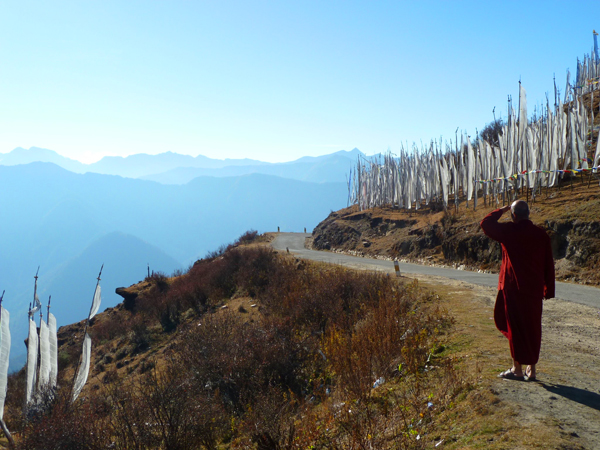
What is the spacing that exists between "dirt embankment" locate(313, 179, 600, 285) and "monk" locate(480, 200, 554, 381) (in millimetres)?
10478

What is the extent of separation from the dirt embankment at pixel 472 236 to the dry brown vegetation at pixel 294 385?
6.11m

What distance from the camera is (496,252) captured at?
1738 cm

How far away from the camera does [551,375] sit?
5.03m

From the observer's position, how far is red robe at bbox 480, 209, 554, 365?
439 cm

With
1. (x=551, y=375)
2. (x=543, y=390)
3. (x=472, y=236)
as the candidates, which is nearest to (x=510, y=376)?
(x=543, y=390)

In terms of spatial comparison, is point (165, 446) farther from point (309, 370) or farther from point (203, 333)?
point (203, 333)

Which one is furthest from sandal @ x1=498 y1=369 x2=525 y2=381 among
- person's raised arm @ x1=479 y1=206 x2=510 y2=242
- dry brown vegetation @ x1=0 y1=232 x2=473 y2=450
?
person's raised arm @ x1=479 y1=206 x2=510 y2=242

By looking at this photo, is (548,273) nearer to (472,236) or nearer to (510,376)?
(510,376)

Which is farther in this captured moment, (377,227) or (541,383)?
(377,227)

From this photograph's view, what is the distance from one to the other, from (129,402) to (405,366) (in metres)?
4.34

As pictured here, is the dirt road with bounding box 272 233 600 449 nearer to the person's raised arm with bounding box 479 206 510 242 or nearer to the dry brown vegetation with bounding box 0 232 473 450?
the dry brown vegetation with bounding box 0 232 473 450

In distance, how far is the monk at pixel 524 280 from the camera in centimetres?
439

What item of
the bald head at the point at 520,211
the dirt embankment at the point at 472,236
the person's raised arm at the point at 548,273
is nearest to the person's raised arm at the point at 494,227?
the bald head at the point at 520,211

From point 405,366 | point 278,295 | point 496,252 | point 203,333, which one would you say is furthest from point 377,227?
point 405,366
